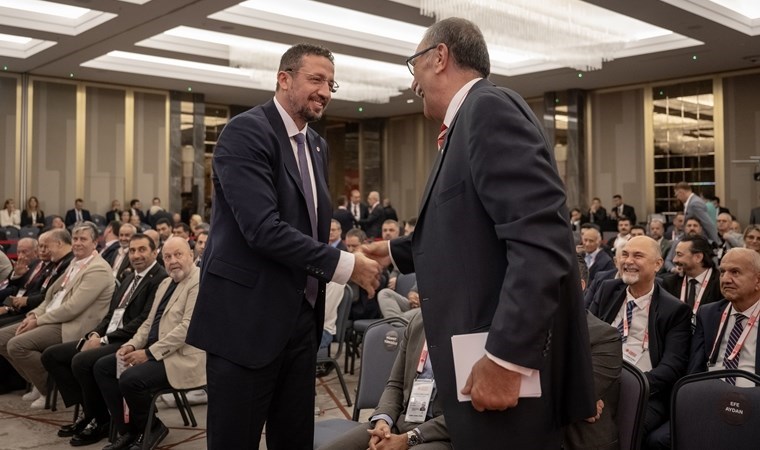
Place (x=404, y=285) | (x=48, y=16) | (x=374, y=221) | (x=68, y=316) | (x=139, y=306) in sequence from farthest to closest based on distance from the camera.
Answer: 1. (x=374, y=221)
2. (x=48, y=16)
3. (x=404, y=285)
4. (x=68, y=316)
5. (x=139, y=306)

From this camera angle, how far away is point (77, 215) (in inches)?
549

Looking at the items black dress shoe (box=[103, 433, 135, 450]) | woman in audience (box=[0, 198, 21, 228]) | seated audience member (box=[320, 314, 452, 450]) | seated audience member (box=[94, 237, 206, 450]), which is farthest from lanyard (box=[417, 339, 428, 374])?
woman in audience (box=[0, 198, 21, 228])

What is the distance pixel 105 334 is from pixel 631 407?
3.51 m

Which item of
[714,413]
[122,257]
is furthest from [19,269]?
[714,413]

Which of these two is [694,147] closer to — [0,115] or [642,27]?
[642,27]

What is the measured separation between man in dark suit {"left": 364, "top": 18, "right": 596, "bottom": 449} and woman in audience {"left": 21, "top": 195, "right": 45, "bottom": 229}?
13.7m

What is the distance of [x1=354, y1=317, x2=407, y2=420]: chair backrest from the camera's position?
124 inches

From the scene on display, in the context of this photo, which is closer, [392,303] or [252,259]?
[252,259]

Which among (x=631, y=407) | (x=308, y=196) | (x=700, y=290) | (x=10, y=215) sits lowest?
(x=631, y=407)

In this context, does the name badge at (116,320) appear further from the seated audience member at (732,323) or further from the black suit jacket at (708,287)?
the black suit jacket at (708,287)

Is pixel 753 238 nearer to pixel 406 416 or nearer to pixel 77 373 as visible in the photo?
pixel 406 416

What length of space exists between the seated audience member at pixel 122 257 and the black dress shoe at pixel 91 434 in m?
2.11

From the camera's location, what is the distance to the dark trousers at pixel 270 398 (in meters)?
1.90

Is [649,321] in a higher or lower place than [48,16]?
lower
